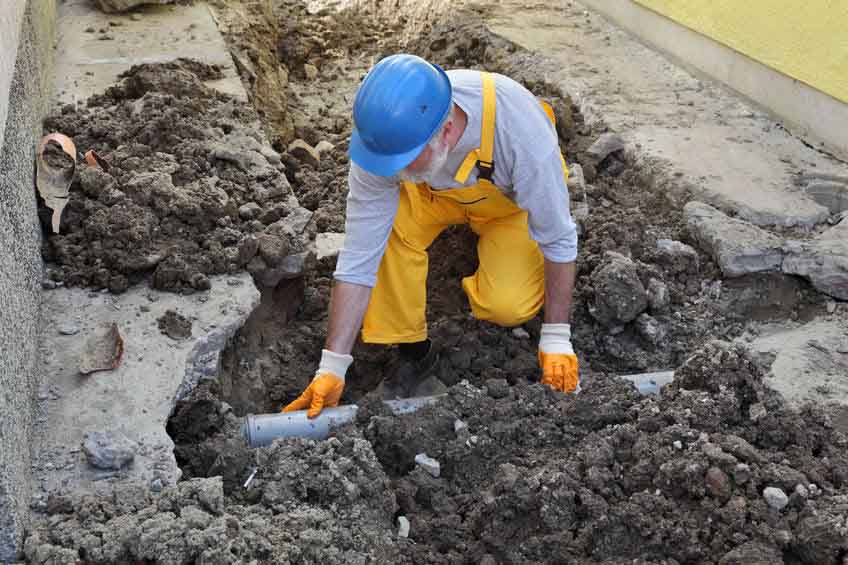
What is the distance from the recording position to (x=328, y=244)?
4.20m

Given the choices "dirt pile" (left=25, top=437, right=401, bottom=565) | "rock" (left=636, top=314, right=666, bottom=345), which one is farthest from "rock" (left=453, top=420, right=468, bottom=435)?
"rock" (left=636, top=314, right=666, bottom=345)

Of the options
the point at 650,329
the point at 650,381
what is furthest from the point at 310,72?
the point at 650,381

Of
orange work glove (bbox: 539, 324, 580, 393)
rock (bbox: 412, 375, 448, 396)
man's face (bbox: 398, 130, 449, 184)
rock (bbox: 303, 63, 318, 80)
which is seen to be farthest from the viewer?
rock (bbox: 303, 63, 318, 80)

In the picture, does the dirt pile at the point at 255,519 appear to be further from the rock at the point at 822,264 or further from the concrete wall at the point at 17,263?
the rock at the point at 822,264

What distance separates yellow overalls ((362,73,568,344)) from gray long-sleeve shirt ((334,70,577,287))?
0.78 ft

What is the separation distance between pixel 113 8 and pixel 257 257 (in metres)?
2.99

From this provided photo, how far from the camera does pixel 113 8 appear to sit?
18.5 feet

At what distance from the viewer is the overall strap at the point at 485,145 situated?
2.98 m

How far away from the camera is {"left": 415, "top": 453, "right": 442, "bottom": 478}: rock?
2.87 meters

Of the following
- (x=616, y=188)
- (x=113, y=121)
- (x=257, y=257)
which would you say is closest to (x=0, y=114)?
(x=257, y=257)

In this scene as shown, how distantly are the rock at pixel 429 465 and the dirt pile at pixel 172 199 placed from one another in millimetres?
1087

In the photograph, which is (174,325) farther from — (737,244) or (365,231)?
(737,244)

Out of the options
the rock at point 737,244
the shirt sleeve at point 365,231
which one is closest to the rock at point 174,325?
the shirt sleeve at point 365,231

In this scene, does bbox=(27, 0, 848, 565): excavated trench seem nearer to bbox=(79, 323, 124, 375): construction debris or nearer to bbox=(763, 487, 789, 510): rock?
bbox=(763, 487, 789, 510): rock
